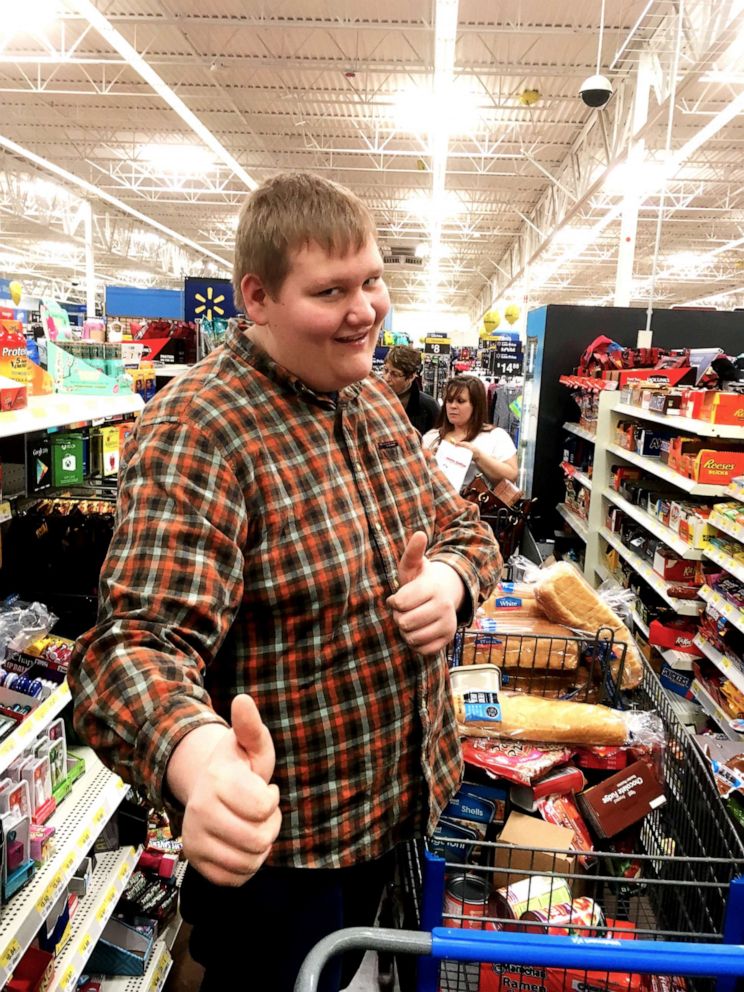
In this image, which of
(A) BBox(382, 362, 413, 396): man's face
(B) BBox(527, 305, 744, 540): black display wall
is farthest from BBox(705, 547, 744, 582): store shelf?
(B) BBox(527, 305, 744, 540): black display wall

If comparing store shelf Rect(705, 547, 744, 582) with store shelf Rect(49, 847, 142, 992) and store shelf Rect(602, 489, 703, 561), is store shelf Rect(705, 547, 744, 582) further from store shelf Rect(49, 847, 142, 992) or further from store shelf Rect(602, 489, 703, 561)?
store shelf Rect(49, 847, 142, 992)

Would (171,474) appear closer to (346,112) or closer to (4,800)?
(4,800)

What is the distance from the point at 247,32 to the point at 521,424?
6.15 meters

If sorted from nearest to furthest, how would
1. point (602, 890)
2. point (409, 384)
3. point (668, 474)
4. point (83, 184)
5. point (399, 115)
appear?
1. point (602, 890)
2. point (668, 474)
3. point (409, 384)
4. point (399, 115)
5. point (83, 184)

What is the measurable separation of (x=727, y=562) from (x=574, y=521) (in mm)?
3153

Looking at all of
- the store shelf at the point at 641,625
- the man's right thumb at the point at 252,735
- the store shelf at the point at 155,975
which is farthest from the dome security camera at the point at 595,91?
the man's right thumb at the point at 252,735

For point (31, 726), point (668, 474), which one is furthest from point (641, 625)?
point (31, 726)

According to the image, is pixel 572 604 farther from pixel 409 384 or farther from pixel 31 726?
pixel 409 384

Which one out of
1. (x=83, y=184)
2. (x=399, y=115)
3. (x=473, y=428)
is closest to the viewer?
(x=473, y=428)

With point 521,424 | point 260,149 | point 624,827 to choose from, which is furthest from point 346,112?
point 624,827

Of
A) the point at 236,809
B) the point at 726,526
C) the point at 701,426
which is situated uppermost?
the point at 701,426

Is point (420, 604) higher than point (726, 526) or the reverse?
higher

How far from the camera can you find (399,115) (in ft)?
38.0

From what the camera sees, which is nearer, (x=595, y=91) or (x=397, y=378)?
(x=397, y=378)
